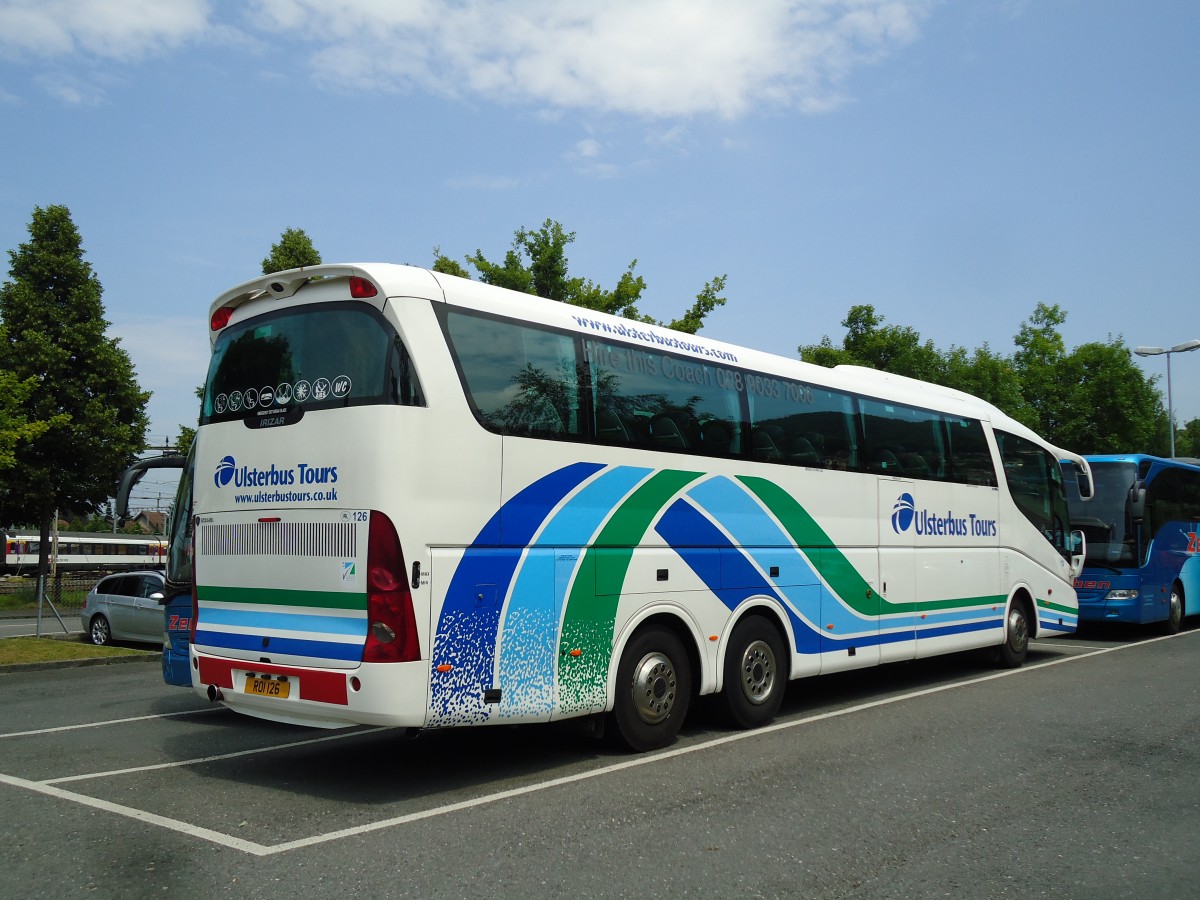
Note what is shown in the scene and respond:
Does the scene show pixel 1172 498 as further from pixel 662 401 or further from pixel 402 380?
pixel 402 380

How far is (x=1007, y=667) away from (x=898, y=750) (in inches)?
249

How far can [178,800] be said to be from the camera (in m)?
6.69

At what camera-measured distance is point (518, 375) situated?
7.37 meters

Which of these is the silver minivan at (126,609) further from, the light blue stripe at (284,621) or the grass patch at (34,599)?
the grass patch at (34,599)

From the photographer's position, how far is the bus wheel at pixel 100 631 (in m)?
18.9

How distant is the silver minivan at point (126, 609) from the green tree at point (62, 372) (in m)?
10.4

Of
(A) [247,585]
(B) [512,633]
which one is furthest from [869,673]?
(A) [247,585]

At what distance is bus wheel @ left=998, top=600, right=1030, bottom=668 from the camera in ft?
44.5

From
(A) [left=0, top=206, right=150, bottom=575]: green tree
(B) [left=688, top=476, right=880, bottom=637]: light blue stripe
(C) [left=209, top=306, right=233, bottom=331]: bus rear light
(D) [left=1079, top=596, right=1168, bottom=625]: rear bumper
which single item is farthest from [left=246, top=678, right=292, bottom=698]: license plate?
(A) [left=0, top=206, right=150, bottom=575]: green tree

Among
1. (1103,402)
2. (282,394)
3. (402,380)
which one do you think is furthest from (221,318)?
(1103,402)

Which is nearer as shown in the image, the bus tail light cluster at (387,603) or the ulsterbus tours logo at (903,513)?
the bus tail light cluster at (387,603)

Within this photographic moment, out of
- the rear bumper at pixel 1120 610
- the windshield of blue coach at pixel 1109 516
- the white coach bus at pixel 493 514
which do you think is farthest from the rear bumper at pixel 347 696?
the rear bumper at pixel 1120 610

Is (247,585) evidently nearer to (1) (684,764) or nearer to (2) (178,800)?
(2) (178,800)

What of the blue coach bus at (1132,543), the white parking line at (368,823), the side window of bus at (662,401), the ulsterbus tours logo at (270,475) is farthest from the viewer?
the blue coach bus at (1132,543)
